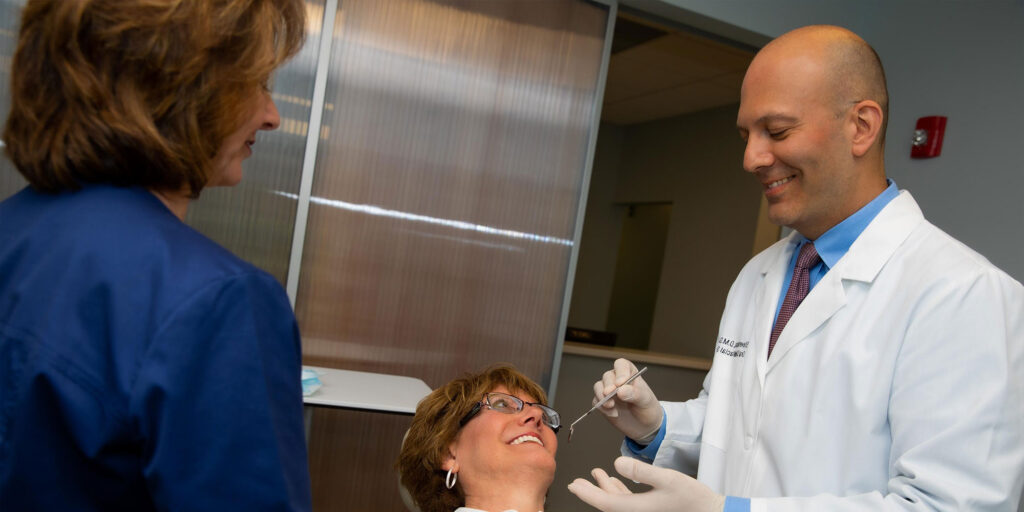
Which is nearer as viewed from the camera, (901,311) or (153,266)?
(153,266)

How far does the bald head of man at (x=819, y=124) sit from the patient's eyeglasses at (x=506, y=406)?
2.44 ft

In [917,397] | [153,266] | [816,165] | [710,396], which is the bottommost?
[710,396]

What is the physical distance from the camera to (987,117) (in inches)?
106

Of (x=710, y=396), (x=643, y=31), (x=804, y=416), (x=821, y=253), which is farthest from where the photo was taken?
(x=643, y=31)

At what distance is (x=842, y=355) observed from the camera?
51.2 inches

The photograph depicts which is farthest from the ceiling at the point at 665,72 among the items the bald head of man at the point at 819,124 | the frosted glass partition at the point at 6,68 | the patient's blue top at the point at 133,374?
the patient's blue top at the point at 133,374

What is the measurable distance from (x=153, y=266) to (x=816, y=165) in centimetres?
121

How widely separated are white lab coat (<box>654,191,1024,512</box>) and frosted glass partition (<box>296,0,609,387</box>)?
154cm

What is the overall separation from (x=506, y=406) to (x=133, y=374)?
1.22 m

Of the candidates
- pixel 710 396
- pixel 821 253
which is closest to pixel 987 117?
pixel 821 253

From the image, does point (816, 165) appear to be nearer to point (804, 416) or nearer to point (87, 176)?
point (804, 416)

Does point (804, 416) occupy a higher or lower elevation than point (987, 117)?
lower

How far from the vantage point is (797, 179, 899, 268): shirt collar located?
4.72ft

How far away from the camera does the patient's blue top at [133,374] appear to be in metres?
0.60
